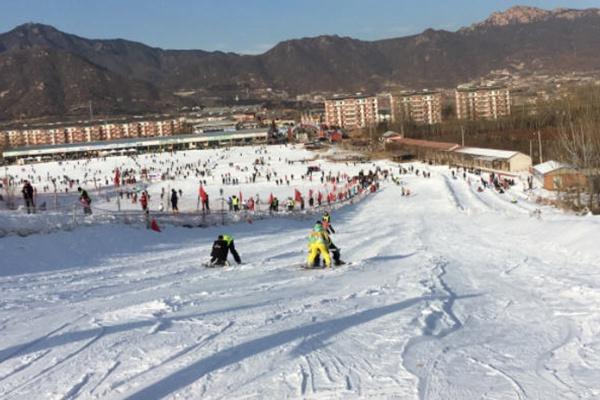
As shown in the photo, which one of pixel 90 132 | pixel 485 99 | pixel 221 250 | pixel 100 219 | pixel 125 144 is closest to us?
pixel 221 250

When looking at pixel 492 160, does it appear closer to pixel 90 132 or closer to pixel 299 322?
pixel 299 322

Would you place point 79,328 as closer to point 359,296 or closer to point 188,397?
point 188,397

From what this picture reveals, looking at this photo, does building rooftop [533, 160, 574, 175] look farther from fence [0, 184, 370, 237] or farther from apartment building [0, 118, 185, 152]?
apartment building [0, 118, 185, 152]

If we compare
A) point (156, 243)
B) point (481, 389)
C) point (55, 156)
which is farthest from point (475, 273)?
point (55, 156)

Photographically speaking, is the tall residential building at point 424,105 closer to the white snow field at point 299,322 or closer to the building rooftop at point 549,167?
the building rooftop at point 549,167

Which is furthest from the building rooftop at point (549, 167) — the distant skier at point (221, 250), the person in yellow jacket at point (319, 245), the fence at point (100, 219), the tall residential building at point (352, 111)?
the tall residential building at point (352, 111)

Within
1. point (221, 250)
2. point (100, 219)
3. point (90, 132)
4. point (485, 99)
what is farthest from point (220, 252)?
point (90, 132)

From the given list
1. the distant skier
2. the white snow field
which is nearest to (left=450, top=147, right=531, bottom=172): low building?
the white snow field
